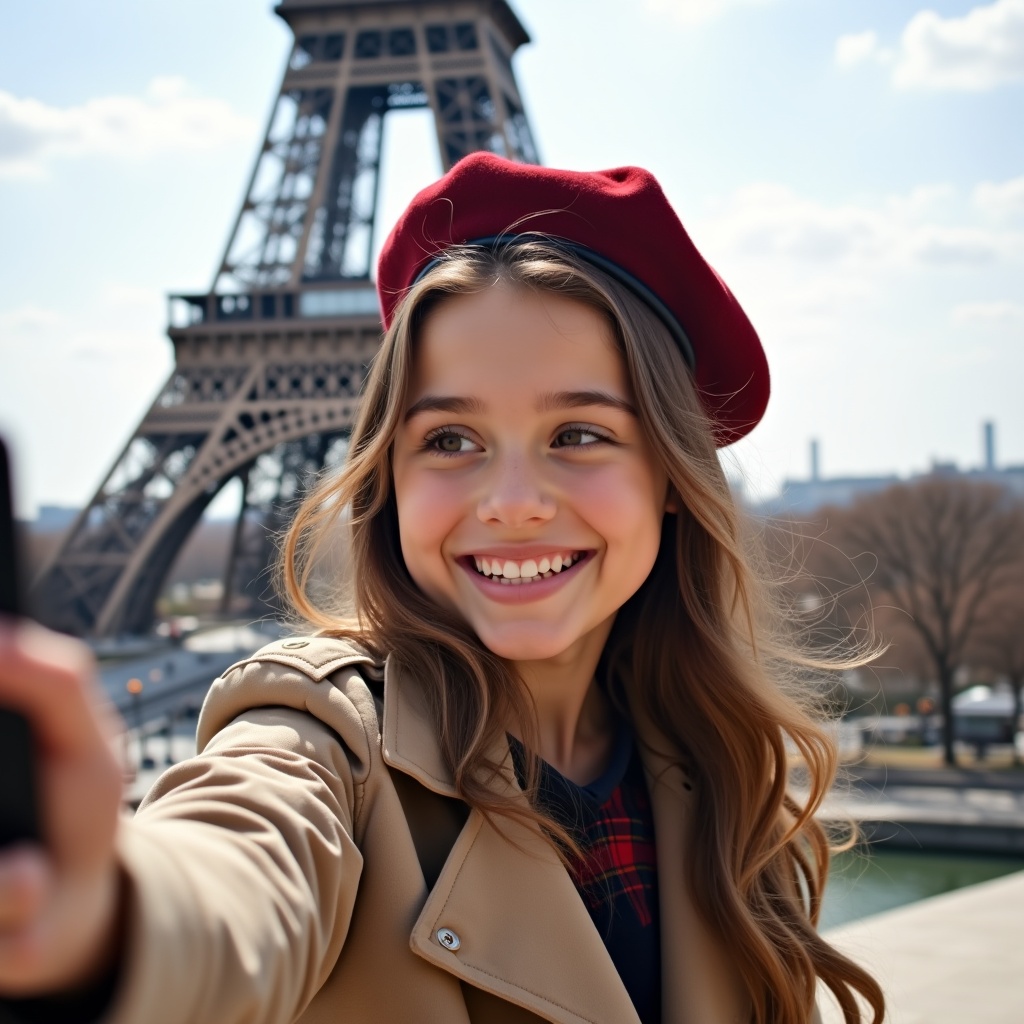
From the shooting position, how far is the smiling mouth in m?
1.91

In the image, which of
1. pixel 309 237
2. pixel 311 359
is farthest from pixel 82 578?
pixel 309 237

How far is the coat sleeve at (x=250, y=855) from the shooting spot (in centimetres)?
89

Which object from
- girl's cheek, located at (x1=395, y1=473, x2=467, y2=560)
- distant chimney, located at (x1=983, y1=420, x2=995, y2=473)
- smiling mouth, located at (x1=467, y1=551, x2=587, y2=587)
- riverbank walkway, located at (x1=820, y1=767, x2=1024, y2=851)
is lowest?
riverbank walkway, located at (x1=820, y1=767, x2=1024, y2=851)

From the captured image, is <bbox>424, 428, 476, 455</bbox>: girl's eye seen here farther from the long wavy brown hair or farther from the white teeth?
the white teeth

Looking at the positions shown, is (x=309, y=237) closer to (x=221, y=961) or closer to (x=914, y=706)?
(x=914, y=706)

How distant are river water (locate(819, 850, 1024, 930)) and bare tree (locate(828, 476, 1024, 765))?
25.3 ft

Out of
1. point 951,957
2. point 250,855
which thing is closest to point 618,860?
point 250,855

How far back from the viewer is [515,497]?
1.83 metres

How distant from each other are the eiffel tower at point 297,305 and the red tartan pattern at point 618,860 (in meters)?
24.0

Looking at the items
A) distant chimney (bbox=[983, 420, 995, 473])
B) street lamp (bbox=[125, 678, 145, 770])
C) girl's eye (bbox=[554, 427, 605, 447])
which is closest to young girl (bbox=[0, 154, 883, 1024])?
girl's eye (bbox=[554, 427, 605, 447])

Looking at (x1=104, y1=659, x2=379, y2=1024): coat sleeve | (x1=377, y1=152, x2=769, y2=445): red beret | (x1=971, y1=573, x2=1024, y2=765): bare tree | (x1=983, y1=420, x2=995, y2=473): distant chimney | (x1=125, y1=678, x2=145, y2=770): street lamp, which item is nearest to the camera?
(x1=104, y1=659, x2=379, y2=1024): coat sleeve

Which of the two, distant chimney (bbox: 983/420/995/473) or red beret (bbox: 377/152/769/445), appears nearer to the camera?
red beret (bbox: 377/152/769/445)

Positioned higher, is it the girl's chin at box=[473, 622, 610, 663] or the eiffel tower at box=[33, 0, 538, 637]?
the eiffel tower at box=[33, 0, 538, 637]

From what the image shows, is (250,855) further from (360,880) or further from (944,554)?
(944,554)
